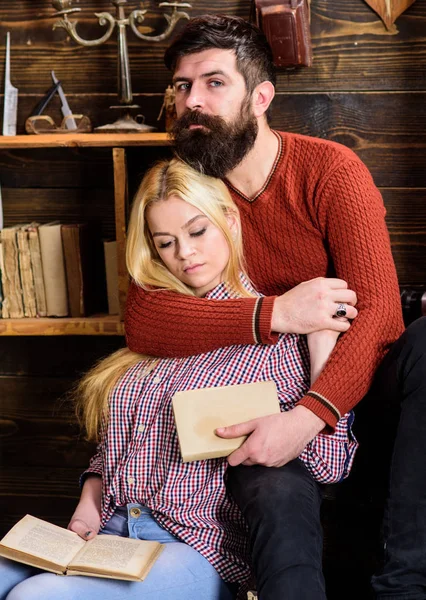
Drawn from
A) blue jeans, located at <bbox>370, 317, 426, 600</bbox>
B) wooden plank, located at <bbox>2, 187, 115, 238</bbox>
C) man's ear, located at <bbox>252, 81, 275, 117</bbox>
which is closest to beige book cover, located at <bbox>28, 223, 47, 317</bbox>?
wooden plank, located at <bbox>2, 187, 115, 238</bbox>

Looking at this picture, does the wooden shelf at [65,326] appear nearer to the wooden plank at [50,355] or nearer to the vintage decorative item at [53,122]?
the wooden plank at [50,355]

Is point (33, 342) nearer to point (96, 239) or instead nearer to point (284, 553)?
point (96, 239)

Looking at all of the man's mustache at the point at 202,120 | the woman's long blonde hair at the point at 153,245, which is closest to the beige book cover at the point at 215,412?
the woman's long blonde hair at the point at 153,245

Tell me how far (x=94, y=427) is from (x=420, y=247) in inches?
45.6

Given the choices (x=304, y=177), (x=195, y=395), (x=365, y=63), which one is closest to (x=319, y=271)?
(x=304, y=177)

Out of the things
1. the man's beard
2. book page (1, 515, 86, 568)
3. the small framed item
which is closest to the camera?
book page (1, 515, 86, 568)

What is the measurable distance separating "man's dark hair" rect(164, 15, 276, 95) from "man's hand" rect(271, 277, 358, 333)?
1.80ft

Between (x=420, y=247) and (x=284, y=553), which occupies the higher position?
(x=420, y=247)

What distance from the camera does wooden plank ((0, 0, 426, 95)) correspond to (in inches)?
86.7

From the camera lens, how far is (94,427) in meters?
1.78

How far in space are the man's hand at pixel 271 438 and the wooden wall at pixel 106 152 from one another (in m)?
0.89

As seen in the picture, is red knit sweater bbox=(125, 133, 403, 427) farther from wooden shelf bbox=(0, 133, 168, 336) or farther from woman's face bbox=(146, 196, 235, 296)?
wooden shelf bbox=(0, 133, 168, 336)

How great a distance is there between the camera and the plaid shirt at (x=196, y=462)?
1.55 metres

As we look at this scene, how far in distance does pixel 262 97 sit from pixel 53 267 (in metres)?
0.77
